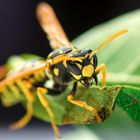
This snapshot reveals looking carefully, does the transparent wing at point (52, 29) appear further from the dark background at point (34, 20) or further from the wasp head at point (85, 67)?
the dark background at point (34, 20)

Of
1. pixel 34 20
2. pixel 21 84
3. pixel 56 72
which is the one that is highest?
pixel 56 72

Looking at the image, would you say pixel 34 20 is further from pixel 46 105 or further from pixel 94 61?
pixel 94 61

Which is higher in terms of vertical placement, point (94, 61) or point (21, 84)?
point (94, 61)

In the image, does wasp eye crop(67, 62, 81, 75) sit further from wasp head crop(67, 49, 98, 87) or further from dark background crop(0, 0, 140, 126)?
dark background crop(0, 0, 140, 126)

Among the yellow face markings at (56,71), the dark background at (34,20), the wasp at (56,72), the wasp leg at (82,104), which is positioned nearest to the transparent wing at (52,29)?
the wasp at (56,72)

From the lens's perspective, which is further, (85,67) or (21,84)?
(21,84)

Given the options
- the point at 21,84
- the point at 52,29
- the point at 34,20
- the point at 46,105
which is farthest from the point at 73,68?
the point at 34,20
